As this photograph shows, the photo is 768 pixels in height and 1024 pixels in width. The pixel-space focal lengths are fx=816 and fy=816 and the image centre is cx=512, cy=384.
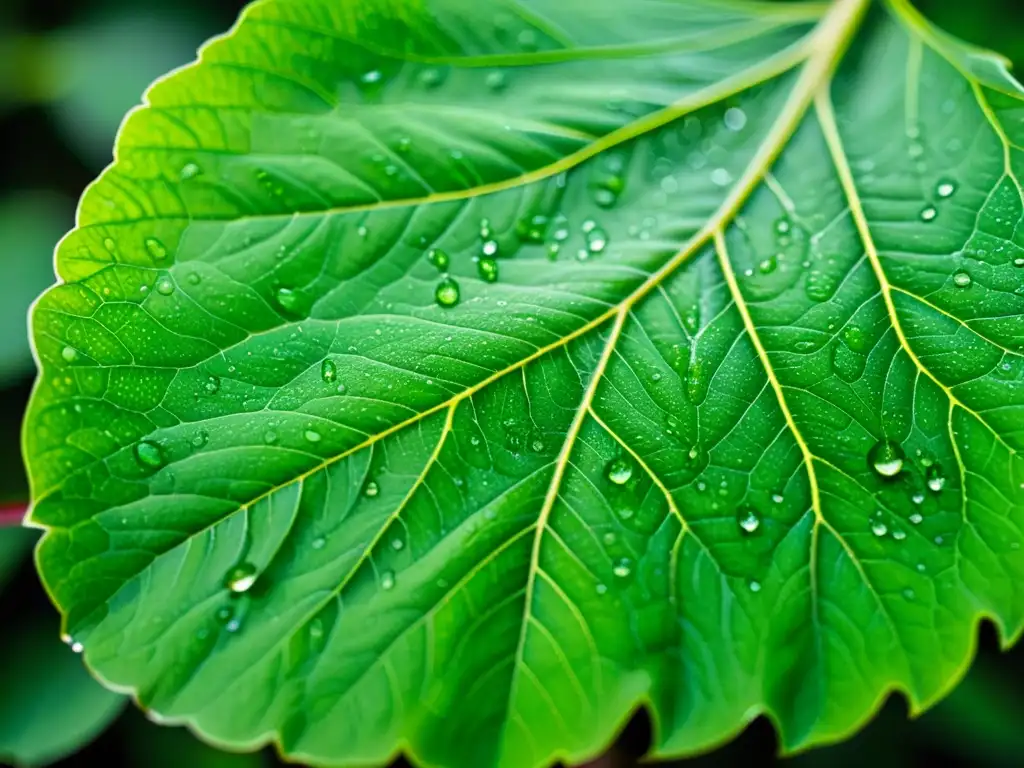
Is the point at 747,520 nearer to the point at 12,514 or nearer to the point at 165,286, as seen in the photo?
the point at 165,286

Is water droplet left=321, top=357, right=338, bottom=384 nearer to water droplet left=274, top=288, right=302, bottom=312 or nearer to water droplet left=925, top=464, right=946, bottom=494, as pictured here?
water droplet left=274, top=288, right=302, bottom=312

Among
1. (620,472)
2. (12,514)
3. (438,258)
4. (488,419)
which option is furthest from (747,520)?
(12,514)

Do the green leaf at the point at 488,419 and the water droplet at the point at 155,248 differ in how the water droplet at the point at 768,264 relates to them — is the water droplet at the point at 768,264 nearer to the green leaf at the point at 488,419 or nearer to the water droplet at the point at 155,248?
the green leaf at the point at 488,419

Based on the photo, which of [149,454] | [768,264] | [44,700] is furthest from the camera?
[44,700]

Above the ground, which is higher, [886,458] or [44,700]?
[886,458]

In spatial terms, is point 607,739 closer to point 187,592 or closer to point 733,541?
point 733,541

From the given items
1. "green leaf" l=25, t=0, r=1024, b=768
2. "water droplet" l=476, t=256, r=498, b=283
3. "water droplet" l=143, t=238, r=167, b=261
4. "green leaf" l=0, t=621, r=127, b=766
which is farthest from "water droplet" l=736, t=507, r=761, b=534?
"green leaf" l=0, t=621, r=127, b=766

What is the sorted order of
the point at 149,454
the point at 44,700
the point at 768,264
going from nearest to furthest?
the point at 149,454 → the point at 768,264 → the point at 44,700
